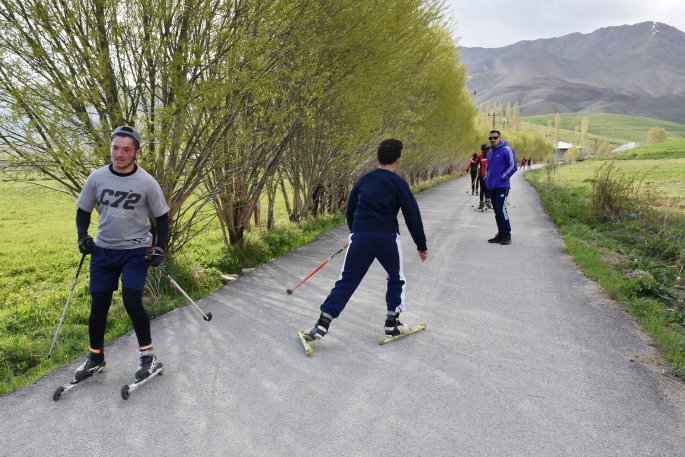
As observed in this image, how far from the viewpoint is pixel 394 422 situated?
303 cm

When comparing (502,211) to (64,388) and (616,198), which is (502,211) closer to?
(616,198)

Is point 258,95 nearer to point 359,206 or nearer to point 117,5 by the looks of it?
point 117,5

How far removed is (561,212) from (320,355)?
38.9 feet

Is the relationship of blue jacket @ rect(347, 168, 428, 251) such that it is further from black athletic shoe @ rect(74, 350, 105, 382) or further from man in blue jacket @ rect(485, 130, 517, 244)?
man in blue jacket @ rect(485, 130, 517, 244)

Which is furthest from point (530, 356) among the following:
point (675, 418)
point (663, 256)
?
point (663, 256)

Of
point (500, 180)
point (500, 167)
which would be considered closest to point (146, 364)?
point (500, 180)

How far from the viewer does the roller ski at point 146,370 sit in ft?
11.1

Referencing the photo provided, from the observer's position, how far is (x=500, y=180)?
957 cm

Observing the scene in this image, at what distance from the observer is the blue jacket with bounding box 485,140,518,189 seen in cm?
954

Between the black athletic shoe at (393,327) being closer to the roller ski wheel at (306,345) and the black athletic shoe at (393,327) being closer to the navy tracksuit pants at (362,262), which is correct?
the navy tracksuit pants at (362,262)

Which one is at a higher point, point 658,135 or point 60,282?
point 60,282

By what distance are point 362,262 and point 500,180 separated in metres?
6.12

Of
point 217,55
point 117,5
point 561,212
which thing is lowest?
point 561,212

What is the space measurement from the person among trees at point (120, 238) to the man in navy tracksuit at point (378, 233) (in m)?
1.49
